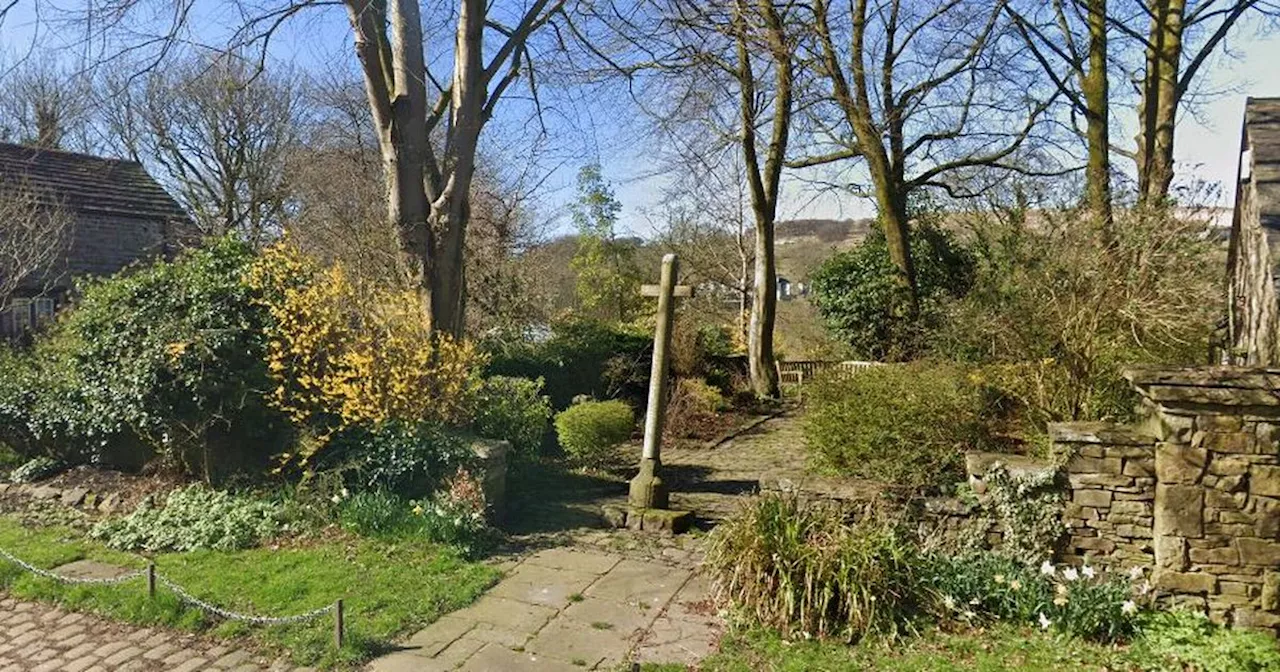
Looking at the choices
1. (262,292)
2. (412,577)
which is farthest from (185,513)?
(412,577)

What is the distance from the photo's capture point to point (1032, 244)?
8.09 m

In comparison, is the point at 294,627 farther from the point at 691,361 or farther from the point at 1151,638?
the point at 691,361

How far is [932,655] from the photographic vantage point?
4.55 metres

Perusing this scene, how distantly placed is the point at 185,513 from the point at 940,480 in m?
6.74

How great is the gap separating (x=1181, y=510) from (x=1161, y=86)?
1149 cm

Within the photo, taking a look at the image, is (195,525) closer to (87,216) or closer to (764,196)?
(764,196)

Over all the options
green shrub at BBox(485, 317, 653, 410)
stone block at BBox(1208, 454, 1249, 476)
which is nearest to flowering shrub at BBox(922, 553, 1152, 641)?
stone block at BBox(1208, 454, 1249, 476)

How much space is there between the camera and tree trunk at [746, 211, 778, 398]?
15664 millimetres

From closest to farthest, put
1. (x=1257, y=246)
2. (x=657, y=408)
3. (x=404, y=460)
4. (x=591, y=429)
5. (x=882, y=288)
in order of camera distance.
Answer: (x=1257, y=246) < (x=404, y=460) < (x=657, y=408) < (x=591, y=429) < (x=882, y=288)

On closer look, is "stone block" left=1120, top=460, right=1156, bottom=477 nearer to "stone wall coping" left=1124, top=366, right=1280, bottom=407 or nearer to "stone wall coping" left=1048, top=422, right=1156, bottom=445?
"stone wall coping" left=1048, top=422, right=1156, bottom=445

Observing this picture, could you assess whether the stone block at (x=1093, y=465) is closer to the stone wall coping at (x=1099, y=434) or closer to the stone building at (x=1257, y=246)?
the stone wall coping at (x=1099, y=434)

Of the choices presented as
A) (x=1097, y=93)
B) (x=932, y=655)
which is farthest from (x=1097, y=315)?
(x=1097, y=93)

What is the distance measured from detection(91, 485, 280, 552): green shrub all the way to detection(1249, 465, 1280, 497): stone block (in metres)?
7.38

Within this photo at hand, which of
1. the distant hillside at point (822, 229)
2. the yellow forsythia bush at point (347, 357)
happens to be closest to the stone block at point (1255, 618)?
the yellow forsythia bush at point (347, 357)
